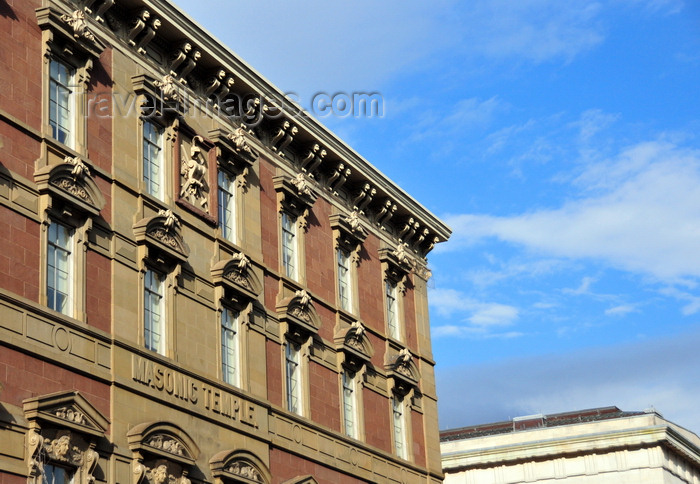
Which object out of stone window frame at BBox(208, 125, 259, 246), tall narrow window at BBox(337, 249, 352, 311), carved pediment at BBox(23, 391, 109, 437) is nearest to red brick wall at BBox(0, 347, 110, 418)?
carved pediment at BBox(23, 391, 109, 437)

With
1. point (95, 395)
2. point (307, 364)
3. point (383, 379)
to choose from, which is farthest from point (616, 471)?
point (95, 395)

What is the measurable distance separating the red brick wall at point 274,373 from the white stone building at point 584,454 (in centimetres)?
3508

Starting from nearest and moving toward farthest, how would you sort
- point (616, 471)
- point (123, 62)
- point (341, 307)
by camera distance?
point (123, 62), point (341, 307), point (616, 471)

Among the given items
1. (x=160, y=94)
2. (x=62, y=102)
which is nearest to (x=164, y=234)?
(x=160, y=94)

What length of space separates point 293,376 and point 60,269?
35.4 feet

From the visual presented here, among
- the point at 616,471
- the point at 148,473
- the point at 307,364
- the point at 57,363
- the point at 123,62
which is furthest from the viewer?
the point at 616,471

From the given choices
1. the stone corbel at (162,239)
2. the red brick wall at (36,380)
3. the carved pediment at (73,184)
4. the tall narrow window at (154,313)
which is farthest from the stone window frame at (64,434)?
the stone corbel at (162,239)

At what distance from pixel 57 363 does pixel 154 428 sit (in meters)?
3.51

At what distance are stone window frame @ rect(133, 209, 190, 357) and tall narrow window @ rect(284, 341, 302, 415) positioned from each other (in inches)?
229

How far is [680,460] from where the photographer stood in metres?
70.6

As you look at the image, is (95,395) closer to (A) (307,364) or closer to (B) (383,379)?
(A) (307,364)

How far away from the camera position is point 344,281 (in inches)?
1692

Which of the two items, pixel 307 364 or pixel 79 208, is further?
pixel 307 364

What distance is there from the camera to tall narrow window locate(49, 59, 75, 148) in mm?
30547
